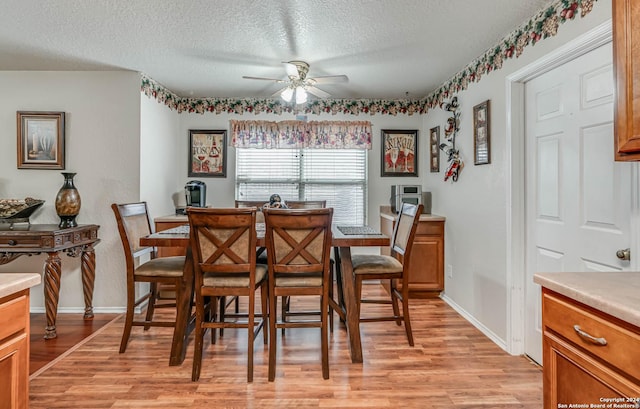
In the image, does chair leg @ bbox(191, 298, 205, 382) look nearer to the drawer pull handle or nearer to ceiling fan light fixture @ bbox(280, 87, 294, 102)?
ceiling fan light fixture @ bbox(280, 87, 294, 102)

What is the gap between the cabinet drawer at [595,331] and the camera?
2.92 ft

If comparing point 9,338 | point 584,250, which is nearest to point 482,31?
point 584,250

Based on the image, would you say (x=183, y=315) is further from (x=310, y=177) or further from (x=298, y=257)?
(x=310, y=177)

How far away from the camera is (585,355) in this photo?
103 cm

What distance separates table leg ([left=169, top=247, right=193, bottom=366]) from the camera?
2.31 m

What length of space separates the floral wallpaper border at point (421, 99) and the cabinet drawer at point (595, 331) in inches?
64.2

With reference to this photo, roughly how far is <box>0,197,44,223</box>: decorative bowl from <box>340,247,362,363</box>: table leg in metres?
2.76

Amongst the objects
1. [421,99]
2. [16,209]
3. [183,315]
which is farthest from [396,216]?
[16,209]

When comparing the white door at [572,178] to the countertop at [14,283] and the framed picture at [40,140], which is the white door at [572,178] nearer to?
the countertop at [14,283]

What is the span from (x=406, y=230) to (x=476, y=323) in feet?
3.66

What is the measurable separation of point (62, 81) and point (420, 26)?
10.9 ft

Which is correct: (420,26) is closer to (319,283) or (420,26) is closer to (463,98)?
(463,98)

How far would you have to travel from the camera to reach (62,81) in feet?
10.9

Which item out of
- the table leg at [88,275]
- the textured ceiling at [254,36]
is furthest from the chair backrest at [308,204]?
the table leg at [88,275]
